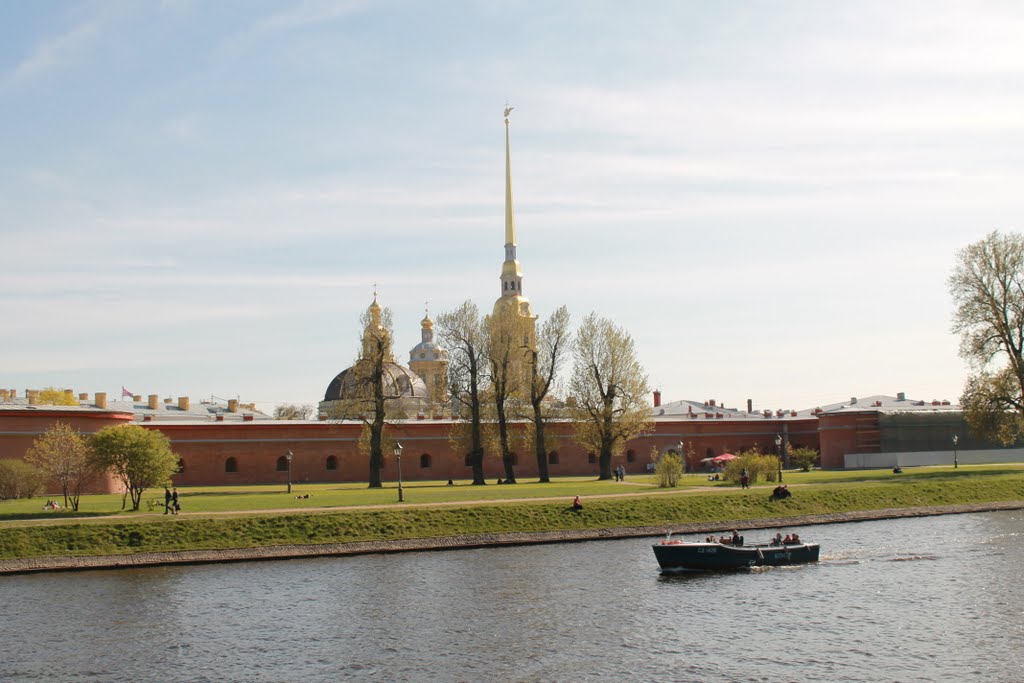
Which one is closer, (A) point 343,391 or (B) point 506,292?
(A) point 343,391

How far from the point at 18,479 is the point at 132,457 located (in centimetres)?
787

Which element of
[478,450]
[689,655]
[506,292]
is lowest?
[689,655]

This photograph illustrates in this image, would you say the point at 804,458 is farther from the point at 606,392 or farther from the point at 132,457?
the point at 132,457

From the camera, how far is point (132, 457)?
147 feet

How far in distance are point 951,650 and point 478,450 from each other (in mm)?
39394

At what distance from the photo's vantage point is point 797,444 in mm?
81938

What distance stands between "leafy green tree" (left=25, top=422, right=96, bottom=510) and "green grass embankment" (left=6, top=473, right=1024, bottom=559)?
5704 mm

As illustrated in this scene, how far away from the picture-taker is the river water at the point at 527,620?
22.9m

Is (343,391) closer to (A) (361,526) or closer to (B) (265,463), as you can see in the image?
(B) (265,463)

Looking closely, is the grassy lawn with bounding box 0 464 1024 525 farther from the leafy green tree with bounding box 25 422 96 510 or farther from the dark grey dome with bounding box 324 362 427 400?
the dark grey dome with bounding box 324 362 427 400

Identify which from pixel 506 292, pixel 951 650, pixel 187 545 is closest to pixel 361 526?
pixel 187 545

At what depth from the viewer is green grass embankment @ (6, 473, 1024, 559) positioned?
38469 mm

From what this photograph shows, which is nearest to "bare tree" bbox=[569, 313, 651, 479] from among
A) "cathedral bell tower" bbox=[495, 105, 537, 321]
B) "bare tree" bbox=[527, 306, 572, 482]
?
"bare tree" bbox=[527, 306, 572, 482]

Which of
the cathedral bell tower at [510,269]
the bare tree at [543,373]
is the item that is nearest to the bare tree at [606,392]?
the bare tree at [543,373]
